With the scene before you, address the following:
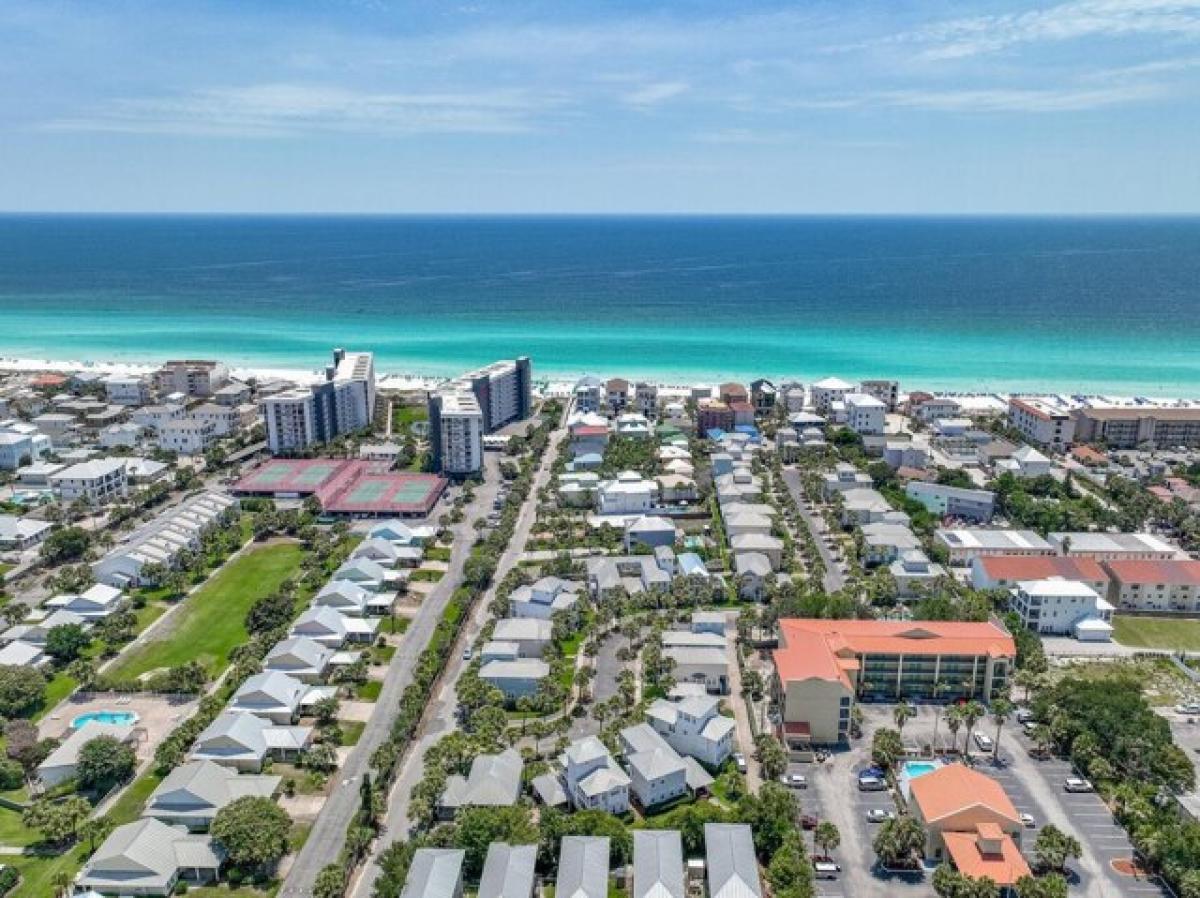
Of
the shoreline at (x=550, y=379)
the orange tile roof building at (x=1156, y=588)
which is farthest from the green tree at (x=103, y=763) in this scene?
the shoreline at (x=550, y=379)

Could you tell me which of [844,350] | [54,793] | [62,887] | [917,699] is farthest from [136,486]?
[844,350]

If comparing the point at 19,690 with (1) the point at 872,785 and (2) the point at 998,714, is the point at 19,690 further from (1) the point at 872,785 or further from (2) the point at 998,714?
(2) the point at 998,714

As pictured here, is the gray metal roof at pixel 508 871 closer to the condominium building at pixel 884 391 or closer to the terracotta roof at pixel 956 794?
the terracotta roof at pixel 956 794

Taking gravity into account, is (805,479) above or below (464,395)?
below

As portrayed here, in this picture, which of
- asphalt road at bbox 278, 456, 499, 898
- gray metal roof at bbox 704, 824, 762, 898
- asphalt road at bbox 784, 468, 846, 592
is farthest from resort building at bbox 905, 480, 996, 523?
gray metal roof at bbox 704, 824, 762, 898

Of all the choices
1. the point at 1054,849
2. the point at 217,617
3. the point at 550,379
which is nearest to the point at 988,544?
the point at 1054,849

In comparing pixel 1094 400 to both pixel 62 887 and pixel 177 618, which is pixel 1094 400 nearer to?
pixel 177 618
